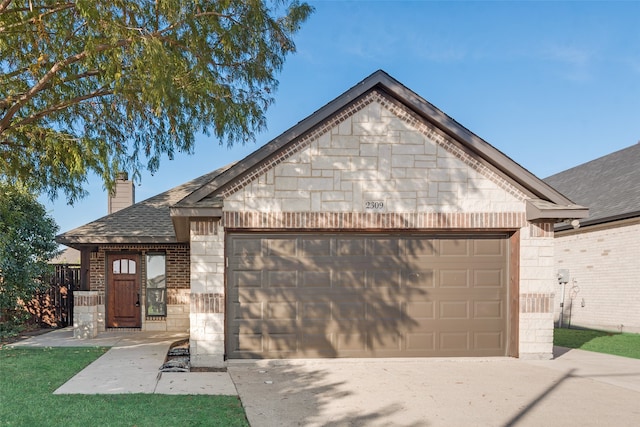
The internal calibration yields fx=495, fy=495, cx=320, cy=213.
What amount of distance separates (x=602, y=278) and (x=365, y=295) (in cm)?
1226

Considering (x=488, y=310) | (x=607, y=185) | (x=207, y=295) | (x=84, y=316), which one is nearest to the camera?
(x=207, y=295)

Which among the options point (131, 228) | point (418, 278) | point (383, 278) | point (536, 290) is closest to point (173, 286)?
point (131, 228)

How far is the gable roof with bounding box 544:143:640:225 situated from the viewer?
688 inches

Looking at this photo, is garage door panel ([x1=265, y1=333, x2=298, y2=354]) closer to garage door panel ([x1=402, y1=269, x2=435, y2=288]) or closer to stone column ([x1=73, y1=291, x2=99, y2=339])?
garage door panel ([x1=402, y1=269, x2=435, y2=288])

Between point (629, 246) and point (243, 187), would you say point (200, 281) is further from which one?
point (629, 246)

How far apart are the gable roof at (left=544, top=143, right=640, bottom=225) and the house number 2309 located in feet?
35.3

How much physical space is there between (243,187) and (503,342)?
249 inches

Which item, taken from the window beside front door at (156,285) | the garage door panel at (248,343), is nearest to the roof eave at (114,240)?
the window beside front door at (156,285)

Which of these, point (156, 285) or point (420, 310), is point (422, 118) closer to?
point (420, 310)

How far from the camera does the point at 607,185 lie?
20547 mm

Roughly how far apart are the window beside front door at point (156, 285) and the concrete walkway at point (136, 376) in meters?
2.51

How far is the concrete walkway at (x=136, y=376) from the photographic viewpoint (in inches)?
300

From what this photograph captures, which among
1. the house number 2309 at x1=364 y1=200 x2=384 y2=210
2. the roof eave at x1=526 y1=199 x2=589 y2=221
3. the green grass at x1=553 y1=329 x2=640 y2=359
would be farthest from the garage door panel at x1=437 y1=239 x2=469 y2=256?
the green grass at x1=553 y1=329 x2=640 y2=359

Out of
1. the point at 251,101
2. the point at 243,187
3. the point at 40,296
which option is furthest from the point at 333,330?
the point at 40,296
